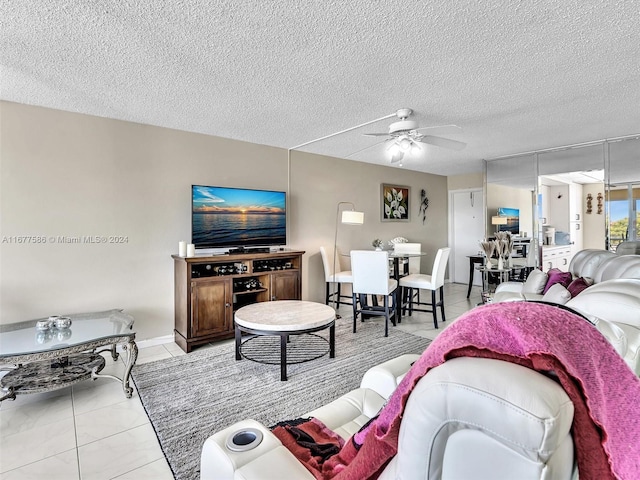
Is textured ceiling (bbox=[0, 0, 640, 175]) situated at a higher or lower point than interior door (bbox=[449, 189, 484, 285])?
higher

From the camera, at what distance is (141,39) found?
6.53 feet

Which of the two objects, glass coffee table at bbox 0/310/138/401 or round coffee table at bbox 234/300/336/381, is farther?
round coffee table at bbox 234/300/336/381

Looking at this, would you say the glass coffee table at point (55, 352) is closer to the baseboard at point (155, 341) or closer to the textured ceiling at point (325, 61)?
the baseboard at point (155, 341)

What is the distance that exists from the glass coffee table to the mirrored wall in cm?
532

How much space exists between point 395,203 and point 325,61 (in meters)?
4.16

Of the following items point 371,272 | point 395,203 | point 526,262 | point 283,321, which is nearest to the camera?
point 283,321

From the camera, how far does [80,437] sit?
201 centimetres

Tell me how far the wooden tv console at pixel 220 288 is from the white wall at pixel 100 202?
1.24 feet

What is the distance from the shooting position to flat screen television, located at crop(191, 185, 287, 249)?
3.71 meters

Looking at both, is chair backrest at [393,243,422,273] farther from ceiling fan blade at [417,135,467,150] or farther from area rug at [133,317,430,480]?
ceiling fan blade at [417,135,467,150]

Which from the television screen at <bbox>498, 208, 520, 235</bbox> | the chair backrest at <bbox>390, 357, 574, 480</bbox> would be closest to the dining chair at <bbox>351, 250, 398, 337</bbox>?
the television screen at <bbox>498, 208, 520, 235</bbox>

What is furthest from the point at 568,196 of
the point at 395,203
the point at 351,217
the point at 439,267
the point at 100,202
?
the point at 100,202

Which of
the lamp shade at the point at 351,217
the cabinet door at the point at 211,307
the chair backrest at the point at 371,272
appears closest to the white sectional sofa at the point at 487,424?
the cabinet door at the point at 211,307

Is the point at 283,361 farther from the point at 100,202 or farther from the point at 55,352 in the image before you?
the point at 100,202
